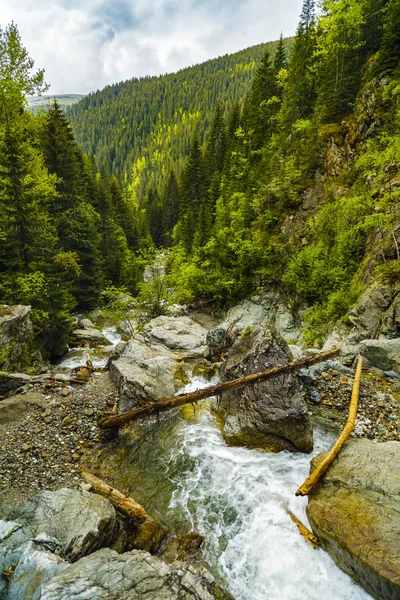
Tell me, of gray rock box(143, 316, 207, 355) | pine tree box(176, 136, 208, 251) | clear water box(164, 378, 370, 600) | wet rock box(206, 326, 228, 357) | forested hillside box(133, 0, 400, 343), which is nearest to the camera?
clear water box(164, 378, 370, 600)

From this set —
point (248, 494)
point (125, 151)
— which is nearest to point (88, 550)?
point (248, 494)

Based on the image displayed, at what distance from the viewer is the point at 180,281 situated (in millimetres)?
25281

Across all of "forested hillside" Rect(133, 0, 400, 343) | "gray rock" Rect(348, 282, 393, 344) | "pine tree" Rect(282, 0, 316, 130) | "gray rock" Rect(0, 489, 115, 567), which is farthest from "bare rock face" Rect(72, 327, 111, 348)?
"pine tree" Rect(282, 0, 316, 130)

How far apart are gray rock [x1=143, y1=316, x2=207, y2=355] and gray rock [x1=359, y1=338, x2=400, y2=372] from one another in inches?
334

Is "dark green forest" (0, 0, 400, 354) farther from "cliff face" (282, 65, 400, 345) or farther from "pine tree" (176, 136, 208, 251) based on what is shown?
"pine tree" (176, 136, 208, 251)

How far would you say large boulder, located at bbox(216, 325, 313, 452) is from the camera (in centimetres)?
823

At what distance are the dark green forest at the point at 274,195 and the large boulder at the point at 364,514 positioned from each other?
840 centimetres

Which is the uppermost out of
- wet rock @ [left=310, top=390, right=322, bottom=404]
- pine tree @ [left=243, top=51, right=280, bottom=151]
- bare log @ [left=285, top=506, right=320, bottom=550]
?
pine tree @ [left=243, top=51, right=280, bottom=151]

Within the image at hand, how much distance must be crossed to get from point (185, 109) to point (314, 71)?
18724 cm

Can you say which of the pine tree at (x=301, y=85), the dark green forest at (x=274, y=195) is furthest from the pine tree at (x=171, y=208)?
the pine tree at (x=301, y=85)

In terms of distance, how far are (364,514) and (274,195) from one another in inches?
991

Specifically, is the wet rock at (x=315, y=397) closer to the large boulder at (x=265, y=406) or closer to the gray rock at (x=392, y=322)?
the large boulder at (x=265, y=406)

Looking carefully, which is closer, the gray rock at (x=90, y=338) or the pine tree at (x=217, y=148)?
the gray rock at (x=90, y=338)

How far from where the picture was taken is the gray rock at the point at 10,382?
392 inches
